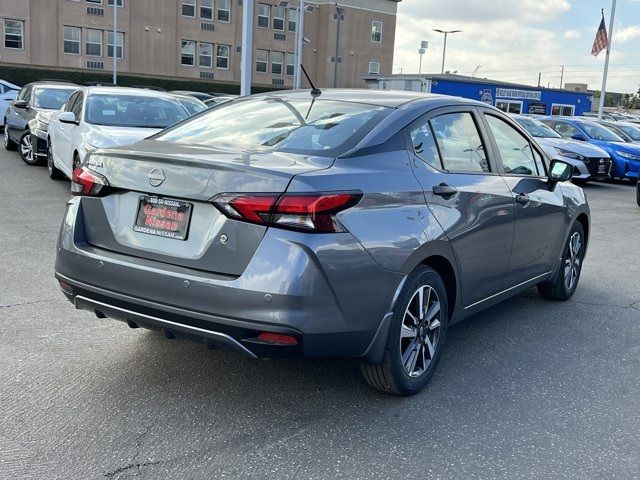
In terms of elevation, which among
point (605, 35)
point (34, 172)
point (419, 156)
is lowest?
point (34, 172)

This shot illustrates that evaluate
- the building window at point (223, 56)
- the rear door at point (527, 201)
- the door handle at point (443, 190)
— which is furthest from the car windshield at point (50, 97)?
the building window at point (223, 56)

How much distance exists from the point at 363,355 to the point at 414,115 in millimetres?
1482

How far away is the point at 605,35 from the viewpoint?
1241 inches

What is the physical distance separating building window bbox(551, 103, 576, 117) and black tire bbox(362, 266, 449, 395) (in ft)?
137

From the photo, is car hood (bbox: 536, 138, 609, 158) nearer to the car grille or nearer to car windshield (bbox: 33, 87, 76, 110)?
the car grille

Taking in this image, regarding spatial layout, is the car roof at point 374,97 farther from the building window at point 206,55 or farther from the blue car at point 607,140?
the building window at point 206,55

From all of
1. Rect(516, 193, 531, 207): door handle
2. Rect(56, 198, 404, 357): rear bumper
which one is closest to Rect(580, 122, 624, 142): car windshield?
Rect(516, 193, 531, 207): door handle

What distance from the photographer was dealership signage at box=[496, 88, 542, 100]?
39156 millimetres

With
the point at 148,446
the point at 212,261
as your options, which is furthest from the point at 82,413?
the point at 212,261

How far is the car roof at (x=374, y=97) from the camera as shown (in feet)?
14.6

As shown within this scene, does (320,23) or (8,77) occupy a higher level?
(320,23)

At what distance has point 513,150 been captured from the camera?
5.31 m

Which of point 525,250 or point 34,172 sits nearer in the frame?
point 525,250

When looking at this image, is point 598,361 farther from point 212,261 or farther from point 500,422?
point 212,261
